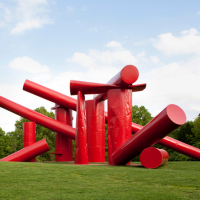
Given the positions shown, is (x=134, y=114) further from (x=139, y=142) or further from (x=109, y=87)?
(x=139, y=142)

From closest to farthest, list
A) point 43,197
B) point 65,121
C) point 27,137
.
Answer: point 43,197 < point 27,137 < point 65,121

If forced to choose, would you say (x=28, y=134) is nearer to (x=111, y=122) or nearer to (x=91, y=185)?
(x=111, y=122)

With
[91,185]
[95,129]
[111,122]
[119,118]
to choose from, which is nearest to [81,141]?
[111,122]

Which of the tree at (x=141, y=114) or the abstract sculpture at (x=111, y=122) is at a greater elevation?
the tree at (x=141, y=114)

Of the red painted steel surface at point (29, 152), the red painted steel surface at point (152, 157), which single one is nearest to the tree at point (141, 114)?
the red painted steel surface at point (29, 152)

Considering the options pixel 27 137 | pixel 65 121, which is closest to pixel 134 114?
pixel 65 121

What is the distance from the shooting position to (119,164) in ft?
38.0

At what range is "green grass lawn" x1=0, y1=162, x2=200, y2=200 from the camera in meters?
5.18

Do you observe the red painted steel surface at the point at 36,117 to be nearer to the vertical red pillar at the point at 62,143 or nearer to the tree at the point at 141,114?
the vertical red pillar at the point at 62,143

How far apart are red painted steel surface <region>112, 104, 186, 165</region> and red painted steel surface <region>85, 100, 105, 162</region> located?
4.20 metres

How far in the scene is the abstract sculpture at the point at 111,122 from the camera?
9.21m

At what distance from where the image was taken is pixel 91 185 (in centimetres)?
619

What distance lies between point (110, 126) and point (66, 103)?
196 inches

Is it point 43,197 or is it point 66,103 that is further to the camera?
point 66,103
